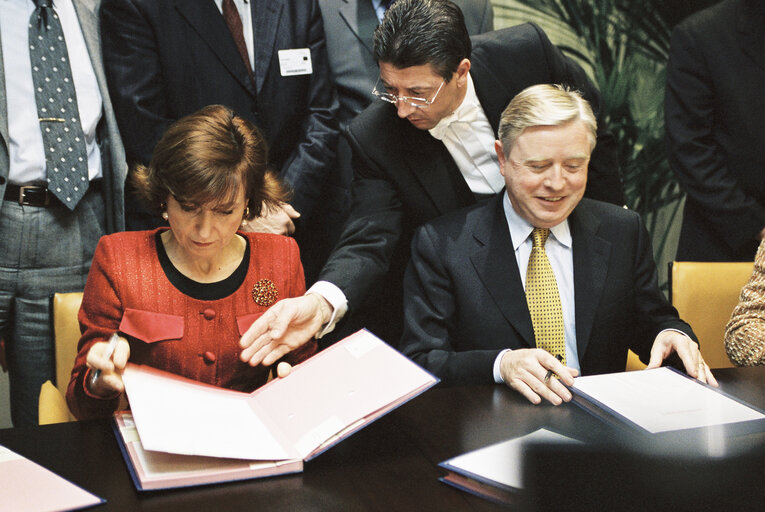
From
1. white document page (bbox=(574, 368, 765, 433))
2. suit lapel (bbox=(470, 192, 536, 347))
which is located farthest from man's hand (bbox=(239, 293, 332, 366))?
white document page (bbox=(574, 368, 765, 433))

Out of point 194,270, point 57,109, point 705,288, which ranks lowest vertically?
point 705,288

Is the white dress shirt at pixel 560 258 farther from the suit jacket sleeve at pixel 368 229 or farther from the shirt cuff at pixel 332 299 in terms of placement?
the shirt cuff at pixel 332 299

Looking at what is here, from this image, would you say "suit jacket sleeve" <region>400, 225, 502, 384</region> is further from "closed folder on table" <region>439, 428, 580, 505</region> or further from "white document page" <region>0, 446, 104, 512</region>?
"white document page" <region>0, 446, 104, 512</region>

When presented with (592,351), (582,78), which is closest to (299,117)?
(582,78)

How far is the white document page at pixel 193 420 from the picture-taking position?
50.7 inches

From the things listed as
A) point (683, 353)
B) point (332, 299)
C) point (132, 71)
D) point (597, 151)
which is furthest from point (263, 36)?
point (683, 353)

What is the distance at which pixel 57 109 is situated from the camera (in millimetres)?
2408

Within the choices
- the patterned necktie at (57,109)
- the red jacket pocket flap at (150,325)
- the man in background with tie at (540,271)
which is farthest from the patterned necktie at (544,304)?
the patterned necktie at (57,109)

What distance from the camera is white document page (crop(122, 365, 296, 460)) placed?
1287 mm

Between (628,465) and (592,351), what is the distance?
1.02 metres

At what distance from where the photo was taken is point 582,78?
2533 millimetres

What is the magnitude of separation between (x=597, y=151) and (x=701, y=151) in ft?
2.85

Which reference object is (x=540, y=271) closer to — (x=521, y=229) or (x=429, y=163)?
(x=521, y=229)

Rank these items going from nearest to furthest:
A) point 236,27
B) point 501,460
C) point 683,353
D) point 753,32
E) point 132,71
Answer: point 501,460
point 683,353
point 132,71
point 236,27
point 753,32
